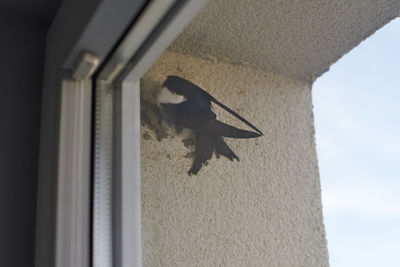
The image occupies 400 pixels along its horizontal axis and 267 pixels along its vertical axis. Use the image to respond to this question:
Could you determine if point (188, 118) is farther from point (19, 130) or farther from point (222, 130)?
point (19, 130)

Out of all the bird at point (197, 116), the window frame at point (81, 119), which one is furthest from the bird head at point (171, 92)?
the window frame at point (81, 119)

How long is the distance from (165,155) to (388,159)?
0.49 metres

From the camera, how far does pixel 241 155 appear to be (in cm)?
113

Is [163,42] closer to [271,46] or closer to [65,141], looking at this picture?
[65,141]

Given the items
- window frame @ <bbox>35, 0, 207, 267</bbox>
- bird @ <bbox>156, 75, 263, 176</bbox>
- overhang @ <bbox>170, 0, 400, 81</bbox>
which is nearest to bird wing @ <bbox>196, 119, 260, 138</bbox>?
bird @ <bbox>156, 75, 263, 176</bbox>

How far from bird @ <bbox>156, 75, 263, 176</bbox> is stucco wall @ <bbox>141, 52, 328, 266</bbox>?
20mm

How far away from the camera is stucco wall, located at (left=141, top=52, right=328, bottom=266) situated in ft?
3.10

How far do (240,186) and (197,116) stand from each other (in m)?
0.22

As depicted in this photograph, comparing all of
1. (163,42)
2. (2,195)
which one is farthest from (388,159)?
(2,195)

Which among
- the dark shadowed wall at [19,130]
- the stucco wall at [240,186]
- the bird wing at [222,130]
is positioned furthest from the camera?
the bird wing at [222,130]

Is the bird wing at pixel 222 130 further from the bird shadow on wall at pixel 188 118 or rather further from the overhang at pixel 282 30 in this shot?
the overhang at pixel 282 30

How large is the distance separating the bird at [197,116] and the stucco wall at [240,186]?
0.02m

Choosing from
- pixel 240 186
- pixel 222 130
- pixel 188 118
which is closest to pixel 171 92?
pixel 188 118

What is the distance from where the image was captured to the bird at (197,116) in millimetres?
1031
